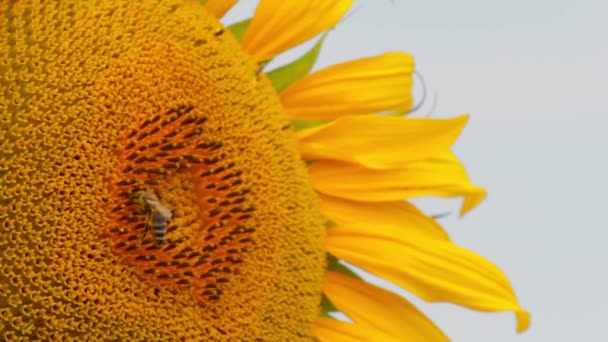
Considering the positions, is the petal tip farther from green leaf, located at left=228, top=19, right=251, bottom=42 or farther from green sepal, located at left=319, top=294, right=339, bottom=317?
green leaf, located at left=228, top=19, right=251, bottom=42

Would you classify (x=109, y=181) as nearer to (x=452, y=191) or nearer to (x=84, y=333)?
(x=84, y=333)

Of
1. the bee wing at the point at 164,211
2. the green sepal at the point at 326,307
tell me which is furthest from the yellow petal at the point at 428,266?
the bee wing at the point at 164,211

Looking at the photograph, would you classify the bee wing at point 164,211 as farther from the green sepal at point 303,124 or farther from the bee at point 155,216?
the green sepal at point 303,124

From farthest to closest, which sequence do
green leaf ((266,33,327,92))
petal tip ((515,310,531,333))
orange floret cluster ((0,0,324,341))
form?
petal tip ((515,310,531,333))
green leaf ((266,33,327,92))
orange floret cluster ((0,0,324,341))

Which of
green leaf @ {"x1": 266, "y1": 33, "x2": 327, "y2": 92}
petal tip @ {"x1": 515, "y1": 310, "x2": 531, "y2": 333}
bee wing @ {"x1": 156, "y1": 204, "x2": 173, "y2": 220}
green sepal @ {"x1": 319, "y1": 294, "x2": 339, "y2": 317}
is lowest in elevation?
bee wing @ {"x1": 156, "y1": 204, "x2": 173, "y2": 220}

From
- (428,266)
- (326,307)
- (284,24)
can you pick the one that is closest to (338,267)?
(326,307)

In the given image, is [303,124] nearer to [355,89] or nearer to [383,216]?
[355,89]

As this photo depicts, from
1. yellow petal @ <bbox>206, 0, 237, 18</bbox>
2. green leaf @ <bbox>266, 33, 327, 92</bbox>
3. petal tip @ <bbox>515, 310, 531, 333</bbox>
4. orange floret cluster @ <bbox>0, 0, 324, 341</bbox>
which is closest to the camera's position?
orange floret cluster @ <bbox>0, 0, 324, 341</bbox>

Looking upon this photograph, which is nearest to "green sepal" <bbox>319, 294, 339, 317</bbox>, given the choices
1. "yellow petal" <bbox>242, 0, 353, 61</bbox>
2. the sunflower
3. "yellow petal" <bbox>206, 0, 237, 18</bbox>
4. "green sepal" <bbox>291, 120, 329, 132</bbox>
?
the sunflower
